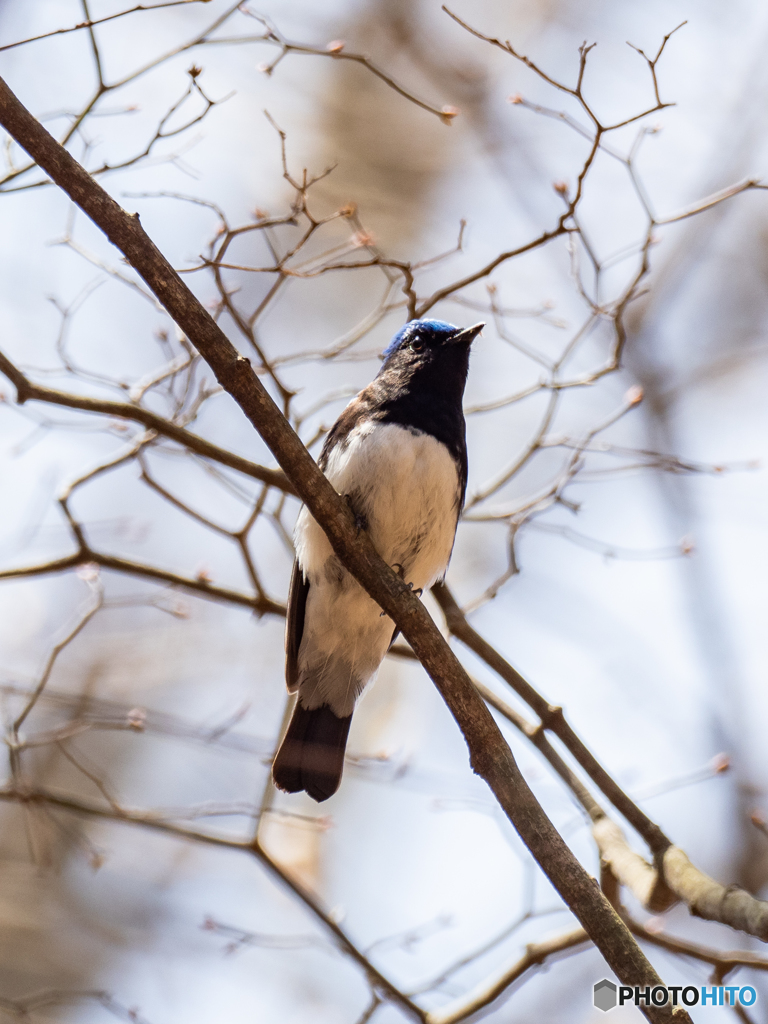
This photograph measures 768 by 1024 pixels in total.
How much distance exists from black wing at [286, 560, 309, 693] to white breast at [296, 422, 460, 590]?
152 millimetres

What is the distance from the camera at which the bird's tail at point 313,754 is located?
3969 millimetres

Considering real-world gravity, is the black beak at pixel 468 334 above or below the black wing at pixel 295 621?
above

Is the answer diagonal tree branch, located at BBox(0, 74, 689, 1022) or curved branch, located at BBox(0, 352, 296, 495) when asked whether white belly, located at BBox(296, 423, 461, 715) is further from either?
diagonal tree branch, located at BBox(0, 74, 689, 1022)

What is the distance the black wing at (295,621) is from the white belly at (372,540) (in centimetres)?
4

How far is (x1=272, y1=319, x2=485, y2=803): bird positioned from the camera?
370 cm

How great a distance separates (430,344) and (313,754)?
6.46ft

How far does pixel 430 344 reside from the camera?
431 cm

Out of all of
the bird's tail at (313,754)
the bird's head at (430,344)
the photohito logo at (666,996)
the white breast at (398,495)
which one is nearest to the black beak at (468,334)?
the bird's head at (430,344)

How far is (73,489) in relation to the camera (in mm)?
3740

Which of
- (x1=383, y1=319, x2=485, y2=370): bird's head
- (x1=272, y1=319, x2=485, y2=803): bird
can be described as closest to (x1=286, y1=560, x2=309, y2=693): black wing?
(x1=272, y1=319, x2=485, y2=803): bird

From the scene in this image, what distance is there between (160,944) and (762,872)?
4.31 m

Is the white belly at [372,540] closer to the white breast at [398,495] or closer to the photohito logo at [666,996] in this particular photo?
the white breast at [398,495]

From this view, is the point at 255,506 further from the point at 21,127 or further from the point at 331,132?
the point at 331,132

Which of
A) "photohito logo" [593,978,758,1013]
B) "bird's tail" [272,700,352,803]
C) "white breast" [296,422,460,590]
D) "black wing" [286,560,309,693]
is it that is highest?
"white breast" [296,422,460,590]
